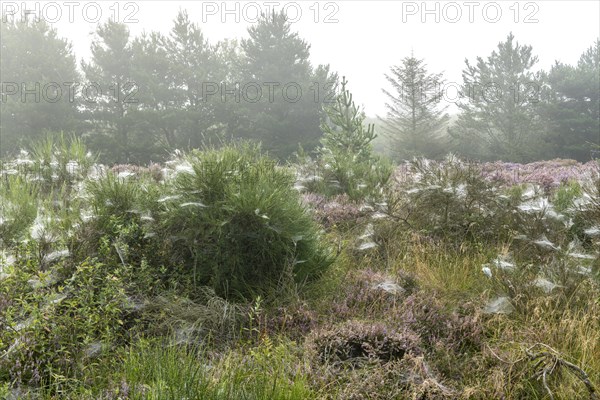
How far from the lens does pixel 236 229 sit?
12.8 feet

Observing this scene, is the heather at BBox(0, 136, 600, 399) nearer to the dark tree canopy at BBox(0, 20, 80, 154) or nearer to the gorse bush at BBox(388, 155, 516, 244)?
the gorse bush at BBox(388, 155, 516, 244)

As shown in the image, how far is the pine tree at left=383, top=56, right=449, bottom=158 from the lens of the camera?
31266 mm

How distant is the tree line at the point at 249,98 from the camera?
28062 mm

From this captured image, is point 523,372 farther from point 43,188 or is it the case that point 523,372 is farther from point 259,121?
point 259,121

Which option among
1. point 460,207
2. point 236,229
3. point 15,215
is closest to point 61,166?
point 15,215

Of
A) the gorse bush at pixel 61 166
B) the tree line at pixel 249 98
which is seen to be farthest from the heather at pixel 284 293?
the tree line at pixel 249 98

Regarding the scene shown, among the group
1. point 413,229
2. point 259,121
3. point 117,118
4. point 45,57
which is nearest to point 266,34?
point 259,121

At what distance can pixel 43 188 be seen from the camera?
7645 mm

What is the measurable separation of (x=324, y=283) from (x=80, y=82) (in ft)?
100

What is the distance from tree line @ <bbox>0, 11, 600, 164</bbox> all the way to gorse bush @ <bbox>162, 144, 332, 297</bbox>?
23587 mm

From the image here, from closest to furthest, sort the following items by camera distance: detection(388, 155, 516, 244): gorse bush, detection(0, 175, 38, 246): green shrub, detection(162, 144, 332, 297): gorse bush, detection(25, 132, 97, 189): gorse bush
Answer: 1. detection(162, 144, 332, 297): gorse bush
2. detection(0, 175, 38, 246): green shrub
3. detection(388, 155, 516, 244): gorse bush
4. detection(25, 132, 97, 189): gorse bush

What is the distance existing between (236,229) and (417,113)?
100ft

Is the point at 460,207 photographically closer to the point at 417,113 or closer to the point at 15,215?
the point at 15,215

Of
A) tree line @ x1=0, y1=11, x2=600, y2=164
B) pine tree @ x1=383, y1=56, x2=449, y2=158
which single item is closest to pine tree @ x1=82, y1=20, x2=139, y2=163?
tree line @ x1=0, y1=11, x2=600, y2=164
